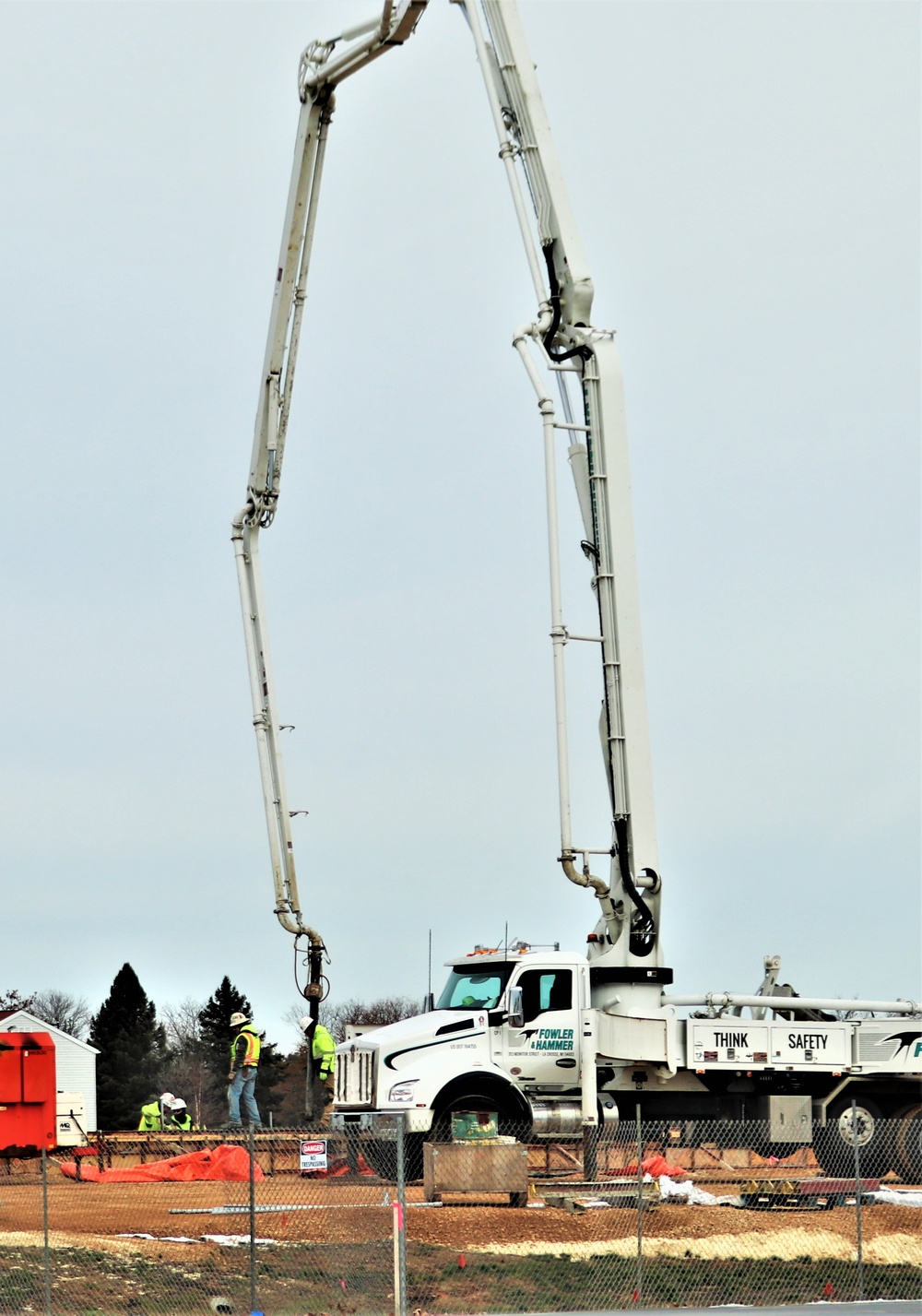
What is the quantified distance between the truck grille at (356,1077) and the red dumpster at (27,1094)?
550cm

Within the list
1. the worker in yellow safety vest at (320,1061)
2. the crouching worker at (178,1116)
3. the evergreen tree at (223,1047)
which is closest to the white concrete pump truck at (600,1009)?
the worker in yellow safety vest at (320,1061)

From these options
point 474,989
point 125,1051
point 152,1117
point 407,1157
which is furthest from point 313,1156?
point 125,1051

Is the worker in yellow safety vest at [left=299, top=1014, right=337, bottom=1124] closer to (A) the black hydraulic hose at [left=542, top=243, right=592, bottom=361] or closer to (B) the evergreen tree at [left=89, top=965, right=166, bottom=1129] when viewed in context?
(A) the black hydraulic hose at [left=542, top=243, right=592, bottom=361]

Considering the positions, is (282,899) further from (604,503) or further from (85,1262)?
(85,1262)

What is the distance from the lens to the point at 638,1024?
21.2m

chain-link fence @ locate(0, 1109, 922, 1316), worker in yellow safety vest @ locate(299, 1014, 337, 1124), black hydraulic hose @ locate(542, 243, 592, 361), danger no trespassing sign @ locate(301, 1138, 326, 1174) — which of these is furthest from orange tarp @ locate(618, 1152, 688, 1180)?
black hydraulic hose @ locate(542, 243, 592, 361)

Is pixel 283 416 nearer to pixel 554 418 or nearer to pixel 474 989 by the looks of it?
pixel 554 418

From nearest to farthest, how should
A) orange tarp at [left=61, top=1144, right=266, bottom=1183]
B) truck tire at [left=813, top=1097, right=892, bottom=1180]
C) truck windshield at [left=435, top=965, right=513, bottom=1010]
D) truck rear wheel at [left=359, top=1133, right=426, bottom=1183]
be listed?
truck rear wheel at [left=359, top=1133, right=426, bottom=1183], truck windshield at [left=435, top=965, right=513, bottom=1010], truck tire at [left=813, top=1097, right=892, bottom=1180], orange tarp at [left=61, top=1144, right=266, bottom=1183]

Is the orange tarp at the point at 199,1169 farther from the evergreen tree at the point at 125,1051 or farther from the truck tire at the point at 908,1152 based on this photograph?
the evergreen tree at the point at 125,1051

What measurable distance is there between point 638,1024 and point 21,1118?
7843 mm

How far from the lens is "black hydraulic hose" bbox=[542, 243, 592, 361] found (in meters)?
22.5

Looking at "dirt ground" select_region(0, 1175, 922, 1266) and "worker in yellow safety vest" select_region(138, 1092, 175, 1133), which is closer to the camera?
"dirt ground" select_region(0, 1175, 922, 1266)

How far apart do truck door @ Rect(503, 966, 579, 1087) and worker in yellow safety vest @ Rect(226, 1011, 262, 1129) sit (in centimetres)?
518

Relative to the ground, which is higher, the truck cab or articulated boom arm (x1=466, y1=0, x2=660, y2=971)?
articulated boom arm (x1=466, y1=0, x2=660, y2=971)
